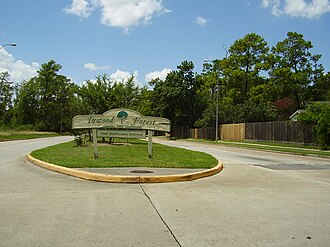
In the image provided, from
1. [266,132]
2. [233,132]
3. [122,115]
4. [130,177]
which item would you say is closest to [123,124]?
[122,115]

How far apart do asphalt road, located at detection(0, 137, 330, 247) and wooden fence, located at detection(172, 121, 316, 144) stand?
22.9 meters

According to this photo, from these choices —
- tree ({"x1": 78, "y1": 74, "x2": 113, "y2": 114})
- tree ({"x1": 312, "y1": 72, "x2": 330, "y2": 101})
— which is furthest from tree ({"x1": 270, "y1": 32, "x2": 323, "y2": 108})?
tree ({"x1": 78, "y1": 74, "x2": 113, "y2": 114})

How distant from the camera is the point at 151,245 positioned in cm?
477

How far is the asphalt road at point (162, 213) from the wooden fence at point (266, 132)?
22913mm

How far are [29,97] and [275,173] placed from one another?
287 ft

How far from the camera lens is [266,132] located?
39.3 m

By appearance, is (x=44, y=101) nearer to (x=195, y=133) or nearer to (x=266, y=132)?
(x=195, y=133)

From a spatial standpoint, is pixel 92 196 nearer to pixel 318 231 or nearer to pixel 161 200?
pixel 161 200

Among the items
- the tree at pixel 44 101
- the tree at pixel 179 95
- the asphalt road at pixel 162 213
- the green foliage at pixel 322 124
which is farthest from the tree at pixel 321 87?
the asphalt road at pixel 162 213

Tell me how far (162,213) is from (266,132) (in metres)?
34.6

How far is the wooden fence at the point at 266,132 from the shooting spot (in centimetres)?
3200

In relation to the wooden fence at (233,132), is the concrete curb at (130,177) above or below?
below

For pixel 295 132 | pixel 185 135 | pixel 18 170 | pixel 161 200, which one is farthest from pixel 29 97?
pixel 161 200

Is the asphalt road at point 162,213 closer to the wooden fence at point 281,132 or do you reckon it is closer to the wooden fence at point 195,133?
the wooden fence at point 281,132
